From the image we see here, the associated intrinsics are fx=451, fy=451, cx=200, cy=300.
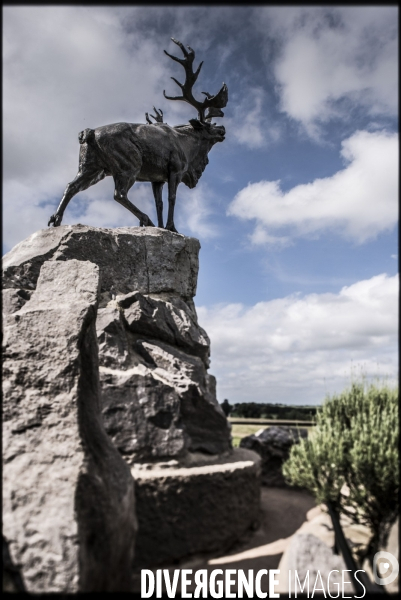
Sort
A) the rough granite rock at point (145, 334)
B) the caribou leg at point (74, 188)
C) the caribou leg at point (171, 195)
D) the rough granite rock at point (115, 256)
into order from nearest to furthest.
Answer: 1. the rough granite rock at point (145, 334)
2. the rough granite rock at point (115, 256)
3. the caribou leg at point (74, 188)
4. the caribou leg at point (171, 195)

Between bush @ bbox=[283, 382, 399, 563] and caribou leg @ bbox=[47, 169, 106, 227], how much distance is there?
19.0ft

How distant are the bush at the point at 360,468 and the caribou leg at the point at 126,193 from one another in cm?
534

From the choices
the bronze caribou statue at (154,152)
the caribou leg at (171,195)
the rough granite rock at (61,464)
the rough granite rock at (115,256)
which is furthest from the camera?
the caribou leg at (171,195)

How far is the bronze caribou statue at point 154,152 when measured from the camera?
8.48 meters

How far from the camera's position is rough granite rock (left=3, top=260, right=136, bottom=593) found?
3.00 meters

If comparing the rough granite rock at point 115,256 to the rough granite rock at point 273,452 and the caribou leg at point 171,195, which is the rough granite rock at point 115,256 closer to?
the caribou leg at point 171,195

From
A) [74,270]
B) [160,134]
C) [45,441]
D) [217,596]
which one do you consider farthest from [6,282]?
[217,596]

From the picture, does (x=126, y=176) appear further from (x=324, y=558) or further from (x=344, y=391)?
(x=324, y=558)

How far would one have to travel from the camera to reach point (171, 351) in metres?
6.57

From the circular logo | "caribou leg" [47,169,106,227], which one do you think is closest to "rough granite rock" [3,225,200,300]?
"caribou leg" [47,169,106,227]

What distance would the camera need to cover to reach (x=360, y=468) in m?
4.33

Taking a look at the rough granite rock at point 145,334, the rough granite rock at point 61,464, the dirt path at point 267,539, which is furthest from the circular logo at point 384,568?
the rough granite rock at point 145,334

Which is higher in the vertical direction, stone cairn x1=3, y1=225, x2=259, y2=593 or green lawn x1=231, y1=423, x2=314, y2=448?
stone cairn x1=3, y1=225, x2=259, y2=593

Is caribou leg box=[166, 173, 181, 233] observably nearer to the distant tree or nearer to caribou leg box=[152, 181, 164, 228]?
caribou leg box=[152, 181, 164, 228]
